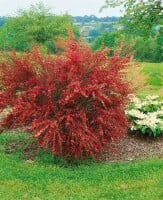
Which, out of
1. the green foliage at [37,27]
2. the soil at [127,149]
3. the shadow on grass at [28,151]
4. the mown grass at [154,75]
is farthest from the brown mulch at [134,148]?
the green foliage at [37,27]

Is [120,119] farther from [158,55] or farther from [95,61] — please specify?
[158,55]

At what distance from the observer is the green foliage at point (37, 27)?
155 feet

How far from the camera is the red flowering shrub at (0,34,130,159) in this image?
8.92 metres

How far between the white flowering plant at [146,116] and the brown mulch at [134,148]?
16 centimetres

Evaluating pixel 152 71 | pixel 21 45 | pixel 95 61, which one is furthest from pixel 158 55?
pixel 95 61

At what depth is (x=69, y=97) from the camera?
29.0 feet

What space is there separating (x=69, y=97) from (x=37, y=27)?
127 feet

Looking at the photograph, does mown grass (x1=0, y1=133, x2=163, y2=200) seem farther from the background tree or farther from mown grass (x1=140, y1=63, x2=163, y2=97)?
mown grass (x1=140, y1=63, x2=163, y2=97)

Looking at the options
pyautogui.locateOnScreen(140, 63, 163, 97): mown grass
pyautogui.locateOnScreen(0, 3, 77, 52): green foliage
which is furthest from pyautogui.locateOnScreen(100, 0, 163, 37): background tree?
pyautogui.locateOnScreen(0, 3, 77, 52): green foliage

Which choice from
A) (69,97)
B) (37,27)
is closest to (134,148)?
(69,97)

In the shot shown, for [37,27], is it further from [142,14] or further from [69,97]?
[69,97]

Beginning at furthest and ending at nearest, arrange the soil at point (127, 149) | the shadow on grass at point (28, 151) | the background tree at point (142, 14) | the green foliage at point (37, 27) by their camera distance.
→ the green foliage at point (37, 27), the background tree at point (142, 14), the soil at point (127, 149), the shadow on grass at point (28, 151)

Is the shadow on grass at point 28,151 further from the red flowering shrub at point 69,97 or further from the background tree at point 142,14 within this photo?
the background tree at point 142,14

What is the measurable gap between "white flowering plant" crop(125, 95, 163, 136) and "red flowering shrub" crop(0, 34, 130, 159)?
3.55 feet
